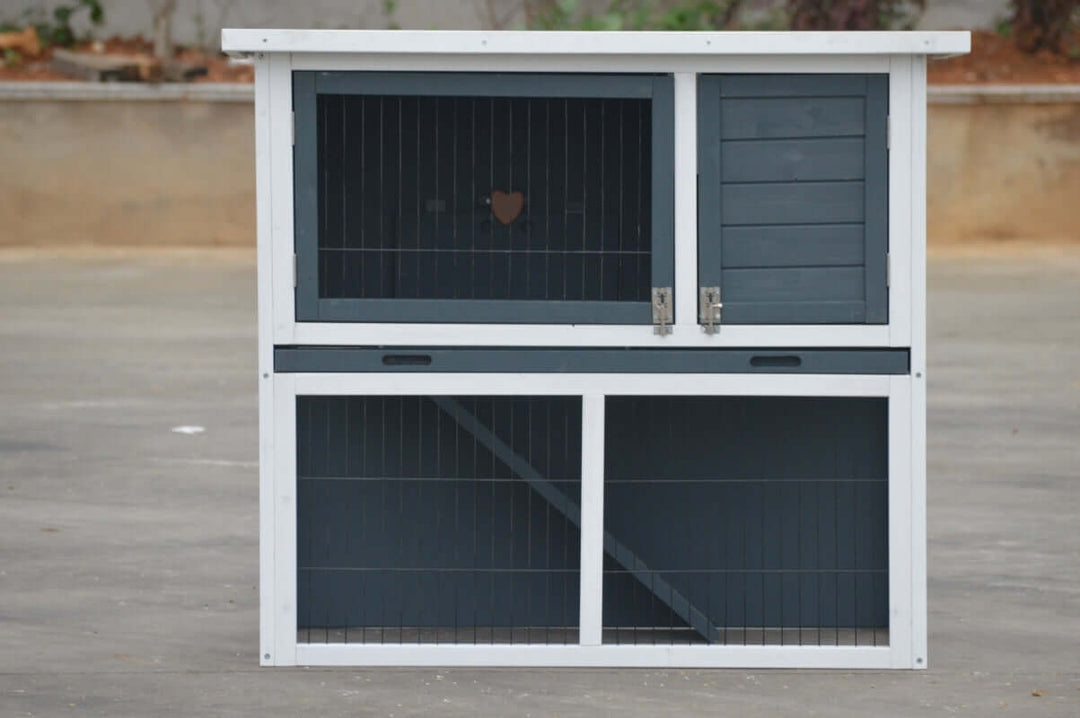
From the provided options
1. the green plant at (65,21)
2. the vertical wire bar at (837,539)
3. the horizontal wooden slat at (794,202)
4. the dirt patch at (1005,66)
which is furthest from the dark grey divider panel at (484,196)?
the green plant at (65,21)

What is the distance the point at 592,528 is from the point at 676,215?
0.91m

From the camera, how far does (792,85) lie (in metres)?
5.68

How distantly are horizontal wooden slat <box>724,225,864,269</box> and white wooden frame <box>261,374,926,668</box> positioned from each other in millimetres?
321

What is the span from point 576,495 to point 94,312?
9.78 meters

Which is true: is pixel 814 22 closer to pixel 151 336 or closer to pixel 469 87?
pixel 151 336

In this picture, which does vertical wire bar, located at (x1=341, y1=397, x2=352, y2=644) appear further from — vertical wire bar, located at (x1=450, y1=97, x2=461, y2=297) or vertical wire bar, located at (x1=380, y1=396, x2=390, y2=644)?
vertical wire bar, located at (x1=450, y1=97, x2=461, y2=297)

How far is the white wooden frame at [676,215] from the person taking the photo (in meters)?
5.60

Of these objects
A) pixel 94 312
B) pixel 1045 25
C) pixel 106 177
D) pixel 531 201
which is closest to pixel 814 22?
pixel 1045 25

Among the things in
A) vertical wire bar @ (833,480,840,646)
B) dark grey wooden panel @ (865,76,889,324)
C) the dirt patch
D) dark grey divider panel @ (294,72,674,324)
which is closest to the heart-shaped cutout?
dark grey divider panel @ (294,72,674,324)

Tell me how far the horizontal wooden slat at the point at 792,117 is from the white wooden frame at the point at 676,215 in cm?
9

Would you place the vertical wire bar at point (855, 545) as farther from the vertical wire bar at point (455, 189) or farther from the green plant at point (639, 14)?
the green plant at point (639, 14)

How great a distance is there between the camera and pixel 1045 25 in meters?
22.9

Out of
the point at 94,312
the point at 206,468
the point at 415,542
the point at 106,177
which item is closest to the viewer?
the point at 415,542

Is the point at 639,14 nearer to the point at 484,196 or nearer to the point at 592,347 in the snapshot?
the point at 484,196
